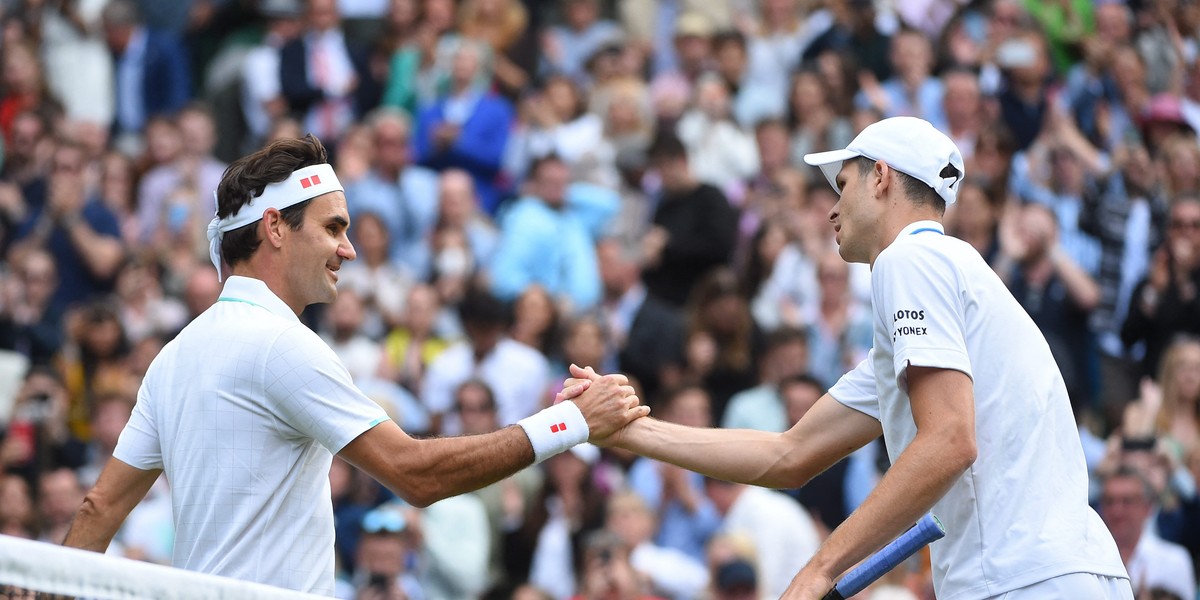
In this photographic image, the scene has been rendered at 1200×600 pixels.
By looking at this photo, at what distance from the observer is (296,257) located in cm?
579

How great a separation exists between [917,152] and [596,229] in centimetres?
862

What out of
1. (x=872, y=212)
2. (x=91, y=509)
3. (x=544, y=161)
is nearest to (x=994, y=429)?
(x=872, y=212)

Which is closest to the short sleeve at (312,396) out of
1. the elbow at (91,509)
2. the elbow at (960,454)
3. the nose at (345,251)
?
the nose at (345,251)

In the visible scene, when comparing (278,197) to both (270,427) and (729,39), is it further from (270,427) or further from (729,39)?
(729,39)

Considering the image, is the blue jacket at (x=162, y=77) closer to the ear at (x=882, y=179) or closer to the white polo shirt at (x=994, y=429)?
the ear at (x=882, y=179)

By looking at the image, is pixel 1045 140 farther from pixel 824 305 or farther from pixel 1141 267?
pixel 824 305

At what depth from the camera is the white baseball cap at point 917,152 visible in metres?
5.59

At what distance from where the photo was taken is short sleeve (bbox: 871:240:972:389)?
5.08 meters

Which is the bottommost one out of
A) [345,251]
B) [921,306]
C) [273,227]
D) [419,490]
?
[419,490]

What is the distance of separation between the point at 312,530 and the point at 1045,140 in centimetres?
1004

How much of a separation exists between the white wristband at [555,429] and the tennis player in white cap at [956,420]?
1079mm

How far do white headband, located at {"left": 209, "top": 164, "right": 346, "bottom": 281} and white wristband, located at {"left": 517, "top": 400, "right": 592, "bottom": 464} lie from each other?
1059mm

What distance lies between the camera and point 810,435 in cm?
629

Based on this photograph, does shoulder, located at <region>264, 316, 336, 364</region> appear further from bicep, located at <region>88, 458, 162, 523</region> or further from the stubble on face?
bicep, located at <region>88, 458, 162, 523</region>
